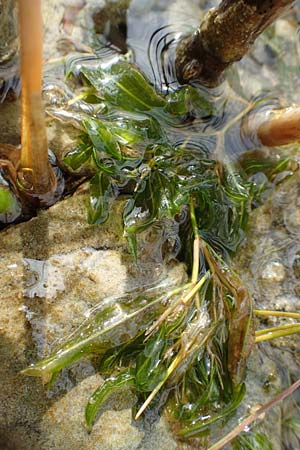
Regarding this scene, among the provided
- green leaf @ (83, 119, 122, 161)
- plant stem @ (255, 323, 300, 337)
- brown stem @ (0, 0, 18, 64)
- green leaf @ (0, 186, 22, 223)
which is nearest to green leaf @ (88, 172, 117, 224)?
green leaf @ (83, 119, 122, 161)

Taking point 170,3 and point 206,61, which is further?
point 170,3

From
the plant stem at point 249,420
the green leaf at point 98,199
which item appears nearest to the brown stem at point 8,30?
the green leaf at point 98,199

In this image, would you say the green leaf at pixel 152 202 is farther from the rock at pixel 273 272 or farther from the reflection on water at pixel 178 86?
the rock at pixel 273 272

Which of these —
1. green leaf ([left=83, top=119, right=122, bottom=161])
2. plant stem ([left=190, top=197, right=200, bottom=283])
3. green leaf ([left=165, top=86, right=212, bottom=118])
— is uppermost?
green leaf ([left=165, top=86, right=212, bottom=118])

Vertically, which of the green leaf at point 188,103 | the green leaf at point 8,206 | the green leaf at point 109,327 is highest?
the green leaf at point 188,103

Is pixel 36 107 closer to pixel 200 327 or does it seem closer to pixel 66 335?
pixel 66 335

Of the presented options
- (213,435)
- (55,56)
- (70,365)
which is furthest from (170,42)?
(213,435)

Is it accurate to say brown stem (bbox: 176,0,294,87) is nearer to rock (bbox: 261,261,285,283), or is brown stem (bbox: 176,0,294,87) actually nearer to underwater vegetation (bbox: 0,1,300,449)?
underwater vegetation (bbox: 0,1,300,449)
